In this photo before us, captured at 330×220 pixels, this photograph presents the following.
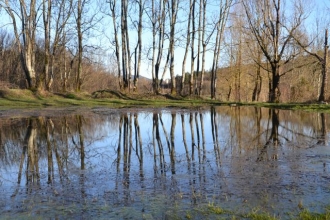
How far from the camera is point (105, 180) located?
618 centimetres

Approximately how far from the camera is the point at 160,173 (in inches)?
262

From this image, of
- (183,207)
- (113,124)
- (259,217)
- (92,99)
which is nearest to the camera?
(259,217)

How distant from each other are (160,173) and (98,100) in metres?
20.6

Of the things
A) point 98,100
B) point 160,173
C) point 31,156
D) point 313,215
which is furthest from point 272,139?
point 98,100

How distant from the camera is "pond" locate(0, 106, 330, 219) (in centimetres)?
476

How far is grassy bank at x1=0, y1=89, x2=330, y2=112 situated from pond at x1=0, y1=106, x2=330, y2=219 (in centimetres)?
1060

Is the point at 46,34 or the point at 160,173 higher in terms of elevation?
the point at 46,34

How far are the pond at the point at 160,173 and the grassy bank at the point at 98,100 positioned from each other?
34.8 ft

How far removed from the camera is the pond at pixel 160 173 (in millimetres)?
4762

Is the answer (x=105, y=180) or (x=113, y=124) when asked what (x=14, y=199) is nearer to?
(x=105, y=180)

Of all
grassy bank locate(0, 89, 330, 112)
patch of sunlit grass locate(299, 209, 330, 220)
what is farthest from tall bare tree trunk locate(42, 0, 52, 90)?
patch of sunlit grass locate(299, 209, 330, 220)

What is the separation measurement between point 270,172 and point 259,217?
2.43 metres

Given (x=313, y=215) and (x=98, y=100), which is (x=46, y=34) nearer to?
(x=98, y=100)

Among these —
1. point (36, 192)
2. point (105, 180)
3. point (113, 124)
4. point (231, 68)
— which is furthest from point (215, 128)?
point (231, 68)
